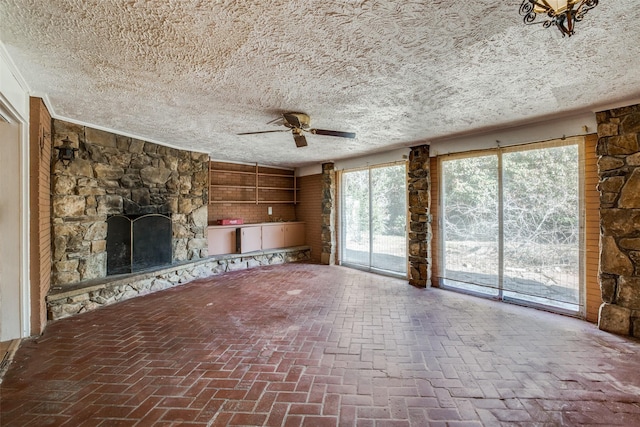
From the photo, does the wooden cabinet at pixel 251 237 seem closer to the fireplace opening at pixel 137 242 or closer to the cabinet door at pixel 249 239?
the cabinet door at pixel 249 239

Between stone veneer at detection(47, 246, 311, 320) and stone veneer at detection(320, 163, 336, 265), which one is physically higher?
stone veneer at detection(320, 163, 336, 265)

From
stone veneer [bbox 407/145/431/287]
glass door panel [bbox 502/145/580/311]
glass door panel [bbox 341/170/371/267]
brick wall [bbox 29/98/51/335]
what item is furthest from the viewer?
glass door panel [bbox 341/170/371/267]

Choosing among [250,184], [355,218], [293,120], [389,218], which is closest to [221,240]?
[250,184]

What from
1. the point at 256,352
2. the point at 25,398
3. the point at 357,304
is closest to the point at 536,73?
the point at 357,304

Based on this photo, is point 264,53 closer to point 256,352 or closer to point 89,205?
point 256,352

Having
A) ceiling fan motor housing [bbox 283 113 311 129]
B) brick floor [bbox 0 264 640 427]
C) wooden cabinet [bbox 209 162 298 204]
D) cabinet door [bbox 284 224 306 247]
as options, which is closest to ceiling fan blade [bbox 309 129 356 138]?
ceiling fan motor housing [bbox 283 113 311 129]

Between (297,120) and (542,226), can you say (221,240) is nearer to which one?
(297,120)

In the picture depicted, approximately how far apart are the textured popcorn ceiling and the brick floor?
249cm

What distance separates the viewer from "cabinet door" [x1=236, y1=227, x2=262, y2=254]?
623cm

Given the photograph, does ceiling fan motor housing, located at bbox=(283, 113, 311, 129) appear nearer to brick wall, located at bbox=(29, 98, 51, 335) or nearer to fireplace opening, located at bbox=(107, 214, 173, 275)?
brick wall, located at bbox=(29, 98, 51, 335)

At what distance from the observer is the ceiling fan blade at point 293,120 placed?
10.1 feet

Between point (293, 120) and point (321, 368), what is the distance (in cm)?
251

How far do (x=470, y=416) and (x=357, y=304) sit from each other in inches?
86.1

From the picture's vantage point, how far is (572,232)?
3449mm
